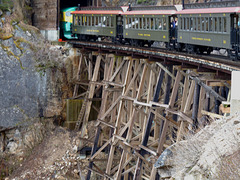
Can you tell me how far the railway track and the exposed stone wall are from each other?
449cm

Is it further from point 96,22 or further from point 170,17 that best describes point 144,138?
point 96,22

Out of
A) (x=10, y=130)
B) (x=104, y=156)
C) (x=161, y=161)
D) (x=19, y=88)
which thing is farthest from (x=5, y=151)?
(x=161, y=161)

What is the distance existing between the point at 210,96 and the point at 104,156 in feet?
27.7

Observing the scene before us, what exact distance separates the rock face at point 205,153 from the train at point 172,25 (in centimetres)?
481

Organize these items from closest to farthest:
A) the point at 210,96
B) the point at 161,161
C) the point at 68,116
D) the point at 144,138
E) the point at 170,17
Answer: the point at 161,161 < the point at 210,96 < the point at 144,138 < the point at 170,17 < the point at 68,116

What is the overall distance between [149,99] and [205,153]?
7756mm

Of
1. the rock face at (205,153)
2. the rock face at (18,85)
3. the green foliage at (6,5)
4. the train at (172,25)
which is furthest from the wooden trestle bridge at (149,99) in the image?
the green foliage at (6,5)

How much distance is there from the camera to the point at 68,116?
70.3 feet

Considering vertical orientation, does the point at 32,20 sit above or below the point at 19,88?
above

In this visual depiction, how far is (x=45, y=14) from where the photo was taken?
25.1 meters

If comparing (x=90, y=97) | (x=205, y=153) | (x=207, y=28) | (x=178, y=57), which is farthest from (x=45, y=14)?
(x=205, y=153)

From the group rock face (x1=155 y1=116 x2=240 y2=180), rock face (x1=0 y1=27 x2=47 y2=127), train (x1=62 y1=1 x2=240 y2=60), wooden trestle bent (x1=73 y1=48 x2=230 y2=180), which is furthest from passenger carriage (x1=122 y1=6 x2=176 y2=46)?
rock face (x1=155 y1=116 x2=240 y2=180)

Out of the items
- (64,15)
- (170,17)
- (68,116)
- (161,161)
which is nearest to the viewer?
(161,161)

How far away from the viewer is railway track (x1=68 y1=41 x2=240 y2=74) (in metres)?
11.6
